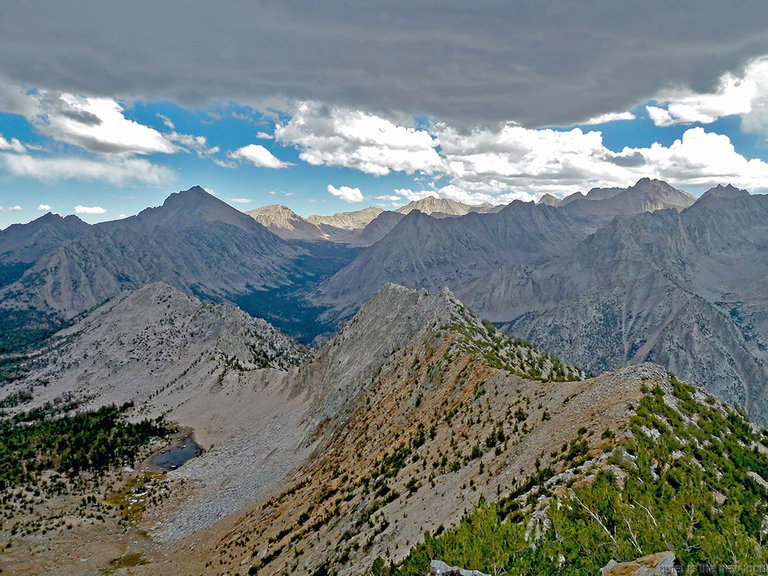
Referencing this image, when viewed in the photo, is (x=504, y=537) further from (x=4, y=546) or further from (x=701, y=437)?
(x=4, y=546)

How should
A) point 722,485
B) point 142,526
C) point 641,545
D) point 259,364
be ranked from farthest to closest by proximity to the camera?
point 259,364, point 142,526, point 722,485, point 641,545

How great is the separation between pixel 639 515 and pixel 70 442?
507ft

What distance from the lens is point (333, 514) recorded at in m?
42.7

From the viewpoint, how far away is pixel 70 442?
411 ft

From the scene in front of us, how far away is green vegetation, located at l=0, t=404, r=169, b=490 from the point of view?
102 metres

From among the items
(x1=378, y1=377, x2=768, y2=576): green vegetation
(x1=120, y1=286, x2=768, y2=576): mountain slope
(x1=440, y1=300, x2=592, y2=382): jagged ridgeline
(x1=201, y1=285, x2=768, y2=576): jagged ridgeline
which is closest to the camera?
(x1=378, y1=377, x2=768, y2=576): green vegetation

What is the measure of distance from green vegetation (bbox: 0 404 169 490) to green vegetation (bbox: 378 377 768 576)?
10642cm

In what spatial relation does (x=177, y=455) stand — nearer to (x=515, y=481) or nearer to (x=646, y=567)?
(x=515, y=481)

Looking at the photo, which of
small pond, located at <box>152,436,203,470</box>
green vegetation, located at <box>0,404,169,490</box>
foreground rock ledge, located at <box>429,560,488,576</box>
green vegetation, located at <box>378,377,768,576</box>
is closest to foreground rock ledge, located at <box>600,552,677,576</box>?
green vegetation, located at <box>378,377,768,576</box>

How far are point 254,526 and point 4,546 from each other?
3938 centimetres

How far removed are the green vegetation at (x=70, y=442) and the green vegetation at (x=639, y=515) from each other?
106418 millimetres

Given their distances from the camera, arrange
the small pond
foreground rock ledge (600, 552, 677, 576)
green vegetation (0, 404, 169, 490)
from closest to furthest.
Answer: foreground rock ledge (600, 552, 677, 576)
green vegetation (0, 404, 169, 490)
the small pond

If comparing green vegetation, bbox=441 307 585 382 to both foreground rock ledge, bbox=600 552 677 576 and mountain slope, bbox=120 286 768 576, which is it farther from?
foreground rock ledge, bbox=600 552 677 576

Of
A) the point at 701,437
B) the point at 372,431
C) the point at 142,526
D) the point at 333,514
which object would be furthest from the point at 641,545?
the point at 142,526
